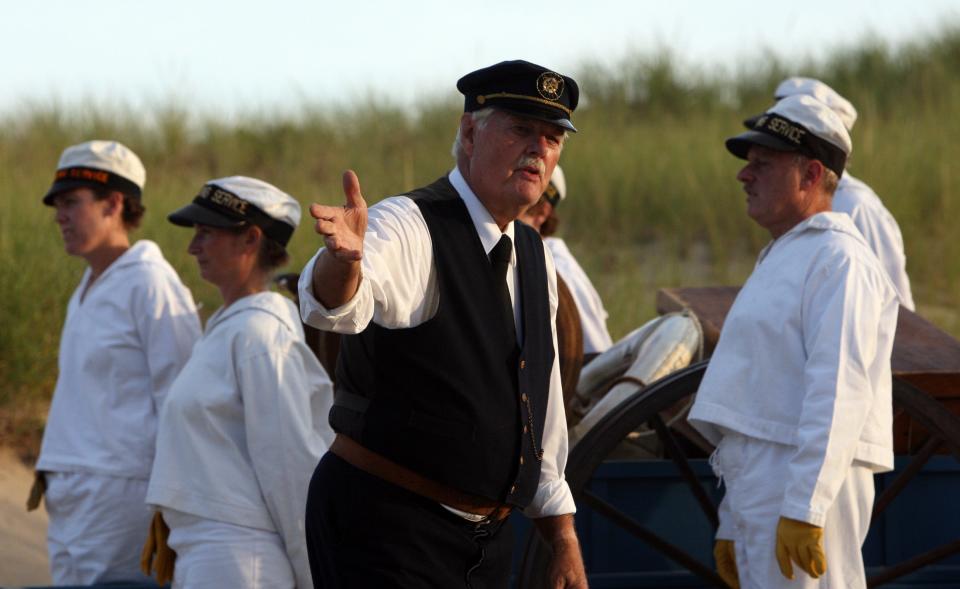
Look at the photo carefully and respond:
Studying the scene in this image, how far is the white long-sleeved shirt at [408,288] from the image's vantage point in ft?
8.09

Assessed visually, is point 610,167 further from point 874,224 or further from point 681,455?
point 681,455

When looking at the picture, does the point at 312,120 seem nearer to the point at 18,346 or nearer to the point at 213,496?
the point at 18,346

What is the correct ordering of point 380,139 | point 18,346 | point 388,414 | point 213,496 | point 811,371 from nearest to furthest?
1. point 388,414
2. point 811,371
3. point 213,496
4. point 18,346
5. point 380,139

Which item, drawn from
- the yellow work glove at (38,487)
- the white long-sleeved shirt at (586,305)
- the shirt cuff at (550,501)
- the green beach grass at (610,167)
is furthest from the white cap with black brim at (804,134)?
the green beach grass at (610,167)

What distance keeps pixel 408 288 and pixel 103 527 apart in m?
1.96

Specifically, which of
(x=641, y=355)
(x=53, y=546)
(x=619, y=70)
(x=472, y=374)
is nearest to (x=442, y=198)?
(x=472, y=374)

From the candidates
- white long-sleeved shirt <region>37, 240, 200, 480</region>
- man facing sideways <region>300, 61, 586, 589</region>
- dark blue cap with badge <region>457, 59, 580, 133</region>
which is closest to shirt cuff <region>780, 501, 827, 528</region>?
man facing sideways <region>300, 61, 586, 589</region>

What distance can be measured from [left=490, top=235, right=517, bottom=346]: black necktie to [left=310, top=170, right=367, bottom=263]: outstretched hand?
1.46 feet

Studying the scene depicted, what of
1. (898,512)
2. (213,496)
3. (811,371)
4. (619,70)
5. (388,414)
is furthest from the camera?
(619,70)

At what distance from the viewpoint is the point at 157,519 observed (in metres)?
Answer: 3.84

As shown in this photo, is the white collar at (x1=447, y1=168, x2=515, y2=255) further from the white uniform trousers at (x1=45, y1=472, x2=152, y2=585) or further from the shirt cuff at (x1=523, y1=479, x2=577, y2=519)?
the white uniform trousers at (x1=45, y1=472, x2=152, y2=585)

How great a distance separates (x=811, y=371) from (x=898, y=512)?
95 centimetres

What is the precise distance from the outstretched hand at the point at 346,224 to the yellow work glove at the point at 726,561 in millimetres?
1739

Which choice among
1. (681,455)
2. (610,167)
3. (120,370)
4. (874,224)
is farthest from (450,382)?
(610,167)
